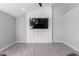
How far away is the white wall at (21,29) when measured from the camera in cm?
628

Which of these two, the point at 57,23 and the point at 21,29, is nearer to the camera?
the point at 21,29

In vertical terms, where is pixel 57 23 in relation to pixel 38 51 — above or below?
above

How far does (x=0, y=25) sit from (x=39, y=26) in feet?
8.95

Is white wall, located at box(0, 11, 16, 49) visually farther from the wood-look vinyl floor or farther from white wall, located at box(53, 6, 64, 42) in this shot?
white wall, located at box(53, 6, 64, 42)

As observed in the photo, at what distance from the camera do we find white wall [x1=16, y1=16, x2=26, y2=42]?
628 cm

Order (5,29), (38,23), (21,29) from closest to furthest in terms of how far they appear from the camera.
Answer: (5,29)
(38,23)
(21,29)

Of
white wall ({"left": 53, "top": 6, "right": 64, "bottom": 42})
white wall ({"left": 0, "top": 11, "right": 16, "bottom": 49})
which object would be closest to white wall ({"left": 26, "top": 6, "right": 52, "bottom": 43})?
white wall ({"left": 53, "top": 6, "right": 64, "bottom": 42})

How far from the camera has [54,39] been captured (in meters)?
6.32

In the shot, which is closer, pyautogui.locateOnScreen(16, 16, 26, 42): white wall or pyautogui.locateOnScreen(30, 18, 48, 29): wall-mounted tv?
pyautogui.locateOnScreen(30, 18, 48, 29): wall-mounted tv

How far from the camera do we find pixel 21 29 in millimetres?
6289

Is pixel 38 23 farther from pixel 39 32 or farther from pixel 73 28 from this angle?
pixel 73 28

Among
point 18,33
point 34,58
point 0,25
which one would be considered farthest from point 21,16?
point 34,58

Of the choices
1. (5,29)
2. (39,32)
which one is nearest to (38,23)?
(39,32)

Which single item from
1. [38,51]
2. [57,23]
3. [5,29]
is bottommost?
[38,51]
